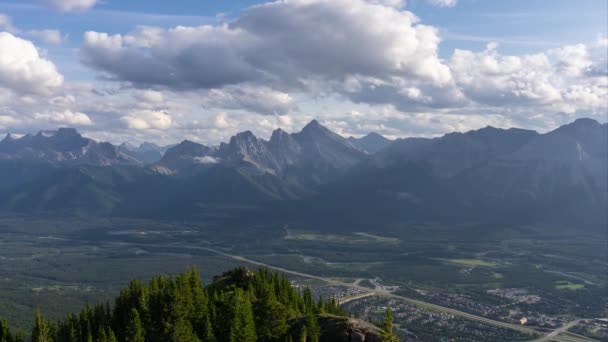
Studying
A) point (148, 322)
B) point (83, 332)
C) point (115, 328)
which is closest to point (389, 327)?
point (148, 322)

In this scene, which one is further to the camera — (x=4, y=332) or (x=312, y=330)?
(x=4, y=332)

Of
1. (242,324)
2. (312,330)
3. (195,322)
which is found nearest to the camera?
(242,324)

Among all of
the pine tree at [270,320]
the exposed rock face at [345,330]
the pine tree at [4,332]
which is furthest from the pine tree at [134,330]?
the exposed rock face at [345,330]

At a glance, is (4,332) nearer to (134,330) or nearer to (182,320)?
(134,330)

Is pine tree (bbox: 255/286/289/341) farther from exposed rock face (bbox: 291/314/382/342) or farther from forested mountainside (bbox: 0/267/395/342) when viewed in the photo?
exposed rock face (bbox: 291/314/382/342)

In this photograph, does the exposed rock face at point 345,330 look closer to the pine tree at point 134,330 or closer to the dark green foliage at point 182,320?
the dark green foliage at point 182,320

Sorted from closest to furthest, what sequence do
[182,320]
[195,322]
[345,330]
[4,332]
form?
[345,330] → [182,320] → [4,332] → [195,322]

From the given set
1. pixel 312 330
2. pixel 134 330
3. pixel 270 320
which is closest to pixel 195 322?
pixel 134 330
